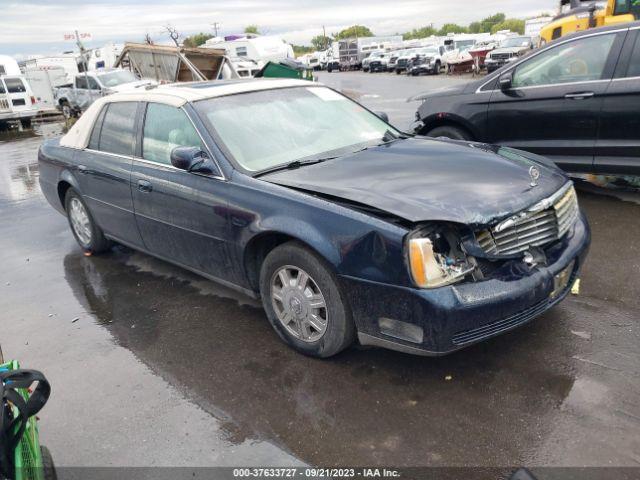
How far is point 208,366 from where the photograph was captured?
354 centimetres

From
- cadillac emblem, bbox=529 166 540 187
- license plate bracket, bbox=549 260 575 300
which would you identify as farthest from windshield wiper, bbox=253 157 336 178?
license plate bracket, bbox=549 260 575 300

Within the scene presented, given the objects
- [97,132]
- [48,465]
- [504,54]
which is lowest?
[504,54]

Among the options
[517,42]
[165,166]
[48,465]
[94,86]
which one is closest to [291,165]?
[165,166]

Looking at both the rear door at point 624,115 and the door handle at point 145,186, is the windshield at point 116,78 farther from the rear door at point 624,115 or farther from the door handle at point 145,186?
the rear door at point 624,115

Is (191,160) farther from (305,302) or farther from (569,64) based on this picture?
(569,64)

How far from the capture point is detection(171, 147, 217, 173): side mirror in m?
3.70

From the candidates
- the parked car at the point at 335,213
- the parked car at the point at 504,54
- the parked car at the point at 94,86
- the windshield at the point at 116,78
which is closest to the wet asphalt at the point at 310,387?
the parked car at the point at 335,213

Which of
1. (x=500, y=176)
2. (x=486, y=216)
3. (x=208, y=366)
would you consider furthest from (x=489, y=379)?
(x=208, y=366)

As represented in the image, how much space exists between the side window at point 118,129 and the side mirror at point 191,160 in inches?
40.7

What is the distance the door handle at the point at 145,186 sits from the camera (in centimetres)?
427

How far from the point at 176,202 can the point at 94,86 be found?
1792cm

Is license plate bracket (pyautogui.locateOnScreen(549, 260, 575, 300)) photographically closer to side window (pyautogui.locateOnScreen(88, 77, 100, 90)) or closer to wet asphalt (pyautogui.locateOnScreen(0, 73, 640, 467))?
wet asphalt (pyautogui.locateOnScreen(0, 73, 640, 467))

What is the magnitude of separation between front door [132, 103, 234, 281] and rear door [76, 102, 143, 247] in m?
0.18

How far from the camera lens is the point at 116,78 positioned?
1919 centimetres
